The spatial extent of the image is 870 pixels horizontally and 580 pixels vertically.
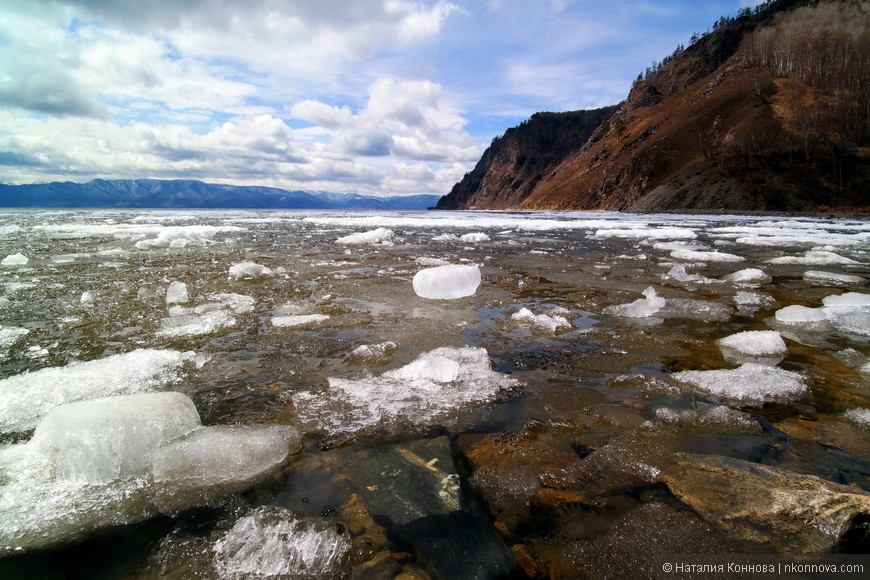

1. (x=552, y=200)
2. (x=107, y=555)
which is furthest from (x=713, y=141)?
(x=107, y=555)

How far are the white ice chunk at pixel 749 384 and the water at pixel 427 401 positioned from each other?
0.9 inches

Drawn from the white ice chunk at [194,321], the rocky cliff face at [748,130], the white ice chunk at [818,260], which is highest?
the rocky cliff face at [748,130]

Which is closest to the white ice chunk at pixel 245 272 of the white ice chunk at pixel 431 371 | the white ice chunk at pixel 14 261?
the white ice chunk at pixel 431 371

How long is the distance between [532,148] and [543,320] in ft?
369

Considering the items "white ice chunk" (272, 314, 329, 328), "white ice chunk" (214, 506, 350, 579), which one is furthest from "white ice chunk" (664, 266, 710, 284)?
"white ice chunk" (214, 506, 350, 579)

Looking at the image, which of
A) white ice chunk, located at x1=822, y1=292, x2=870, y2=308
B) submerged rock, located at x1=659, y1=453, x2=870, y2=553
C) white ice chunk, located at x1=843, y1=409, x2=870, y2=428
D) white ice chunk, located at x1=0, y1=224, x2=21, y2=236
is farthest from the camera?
white ice chunk, located at x1=0, y1=224, x2=21, y2=236

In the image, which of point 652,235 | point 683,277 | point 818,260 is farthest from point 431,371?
point 652,235

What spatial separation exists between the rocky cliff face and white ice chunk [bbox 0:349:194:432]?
165 feet

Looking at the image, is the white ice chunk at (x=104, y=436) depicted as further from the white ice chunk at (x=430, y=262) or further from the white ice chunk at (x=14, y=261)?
the white ice chunk at (x=14, y=261)

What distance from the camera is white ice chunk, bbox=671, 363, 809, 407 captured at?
2.74 metres

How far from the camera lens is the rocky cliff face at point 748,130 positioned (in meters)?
39.8

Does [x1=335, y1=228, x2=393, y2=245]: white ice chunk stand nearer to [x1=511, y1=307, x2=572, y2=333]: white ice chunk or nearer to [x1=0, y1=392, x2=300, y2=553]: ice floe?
[x1=511, y1=307, x2=572, y2=333]: white ice chunk

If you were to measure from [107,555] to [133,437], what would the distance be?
0.66 metres

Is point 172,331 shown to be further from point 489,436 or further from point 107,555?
point 489,436
